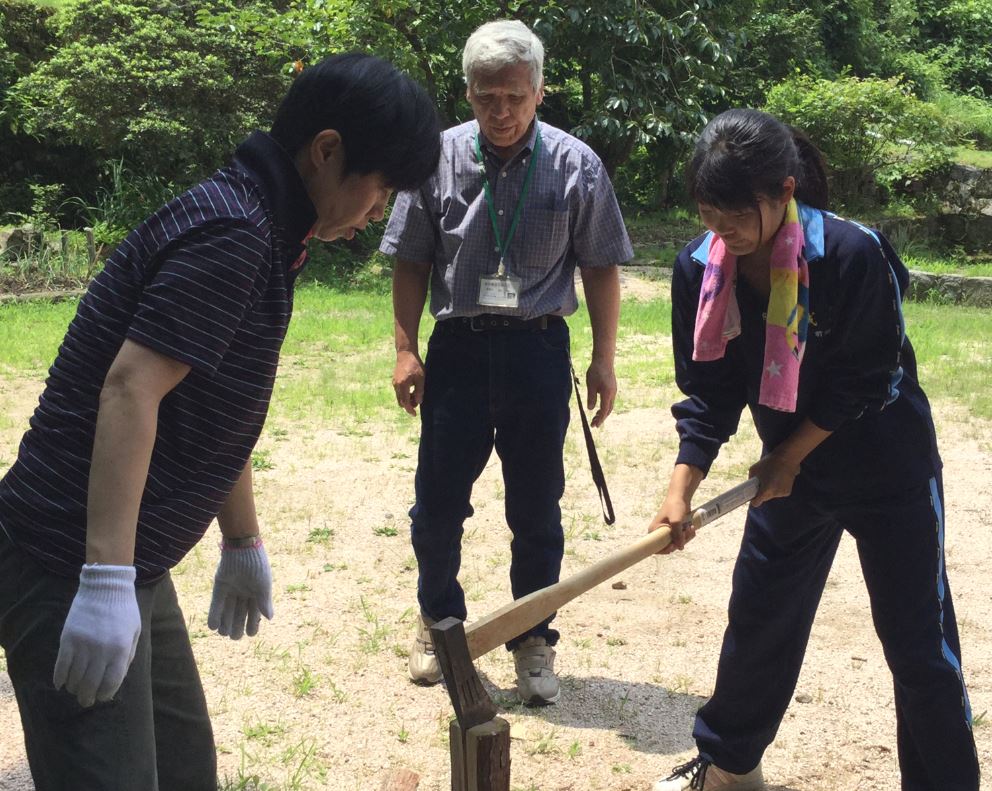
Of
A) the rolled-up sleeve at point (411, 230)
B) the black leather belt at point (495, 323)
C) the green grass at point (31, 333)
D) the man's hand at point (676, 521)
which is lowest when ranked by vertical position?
the green grass at point (31, 333)

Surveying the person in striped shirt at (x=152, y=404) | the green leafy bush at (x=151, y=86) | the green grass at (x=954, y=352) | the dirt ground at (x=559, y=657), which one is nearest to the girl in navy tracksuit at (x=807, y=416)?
the dirt ground at (x=559, y=657)

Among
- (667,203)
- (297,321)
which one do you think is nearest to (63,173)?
(297,321)

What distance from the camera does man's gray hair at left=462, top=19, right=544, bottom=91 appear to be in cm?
318

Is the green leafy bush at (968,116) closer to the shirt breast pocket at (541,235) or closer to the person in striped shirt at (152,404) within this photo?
the shirt breast pocket at (541,235)

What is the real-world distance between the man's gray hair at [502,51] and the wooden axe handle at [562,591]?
1.40 metres

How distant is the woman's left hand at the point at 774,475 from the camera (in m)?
2.59

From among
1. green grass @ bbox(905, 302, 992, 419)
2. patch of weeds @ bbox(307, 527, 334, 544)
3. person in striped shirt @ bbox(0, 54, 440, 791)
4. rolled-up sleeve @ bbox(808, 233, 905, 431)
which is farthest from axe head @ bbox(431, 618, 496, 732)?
green grass @ bbox(905, 302, 992, 419)

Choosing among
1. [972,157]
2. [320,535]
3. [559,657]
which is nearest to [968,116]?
[972,157]

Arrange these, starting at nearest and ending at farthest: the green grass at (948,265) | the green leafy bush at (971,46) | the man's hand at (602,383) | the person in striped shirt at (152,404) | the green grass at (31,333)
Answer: the person in striped shirt at (152,404) < the man's hand at (602,383) < the green grass at (31,333) < the green grass at (948,265) < the green leafy bush at (971,46)

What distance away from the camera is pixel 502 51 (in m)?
3.18

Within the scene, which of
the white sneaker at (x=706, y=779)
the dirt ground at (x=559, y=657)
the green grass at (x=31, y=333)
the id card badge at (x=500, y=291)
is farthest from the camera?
the green grass at (x=31, y=333)

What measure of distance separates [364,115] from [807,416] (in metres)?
1.34

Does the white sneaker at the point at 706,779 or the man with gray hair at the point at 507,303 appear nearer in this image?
the white sneaker at the point at 706,779

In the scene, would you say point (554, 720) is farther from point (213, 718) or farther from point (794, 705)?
point (213, 718)
